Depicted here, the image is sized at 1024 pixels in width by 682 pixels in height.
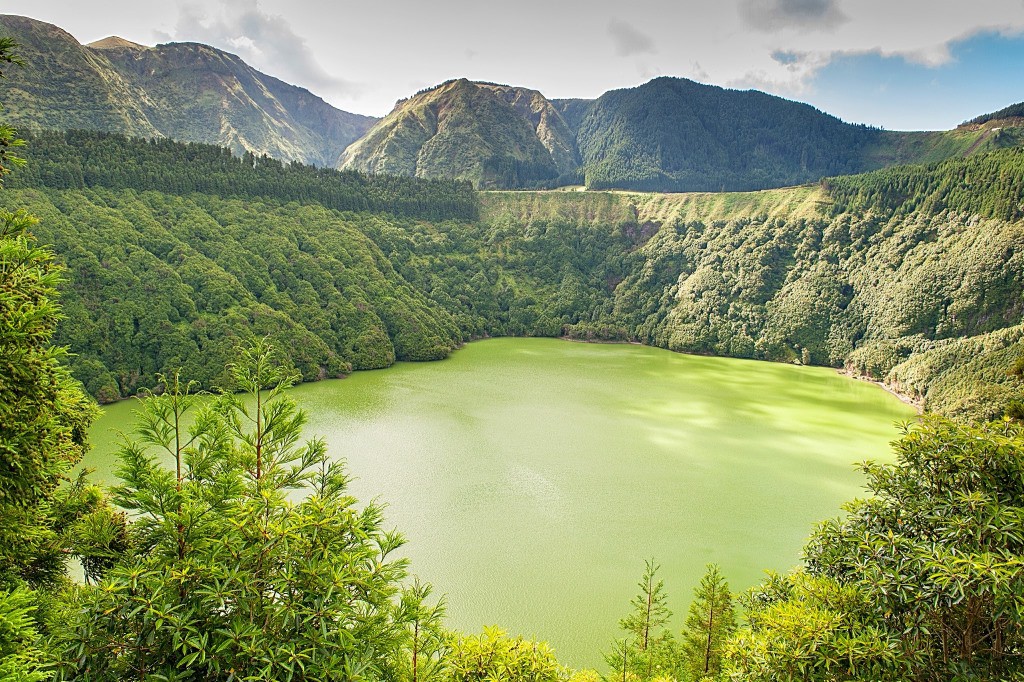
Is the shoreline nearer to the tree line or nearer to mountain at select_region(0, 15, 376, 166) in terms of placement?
the tree line

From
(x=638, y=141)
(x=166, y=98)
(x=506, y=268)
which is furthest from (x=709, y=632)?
(x=166, y=98)

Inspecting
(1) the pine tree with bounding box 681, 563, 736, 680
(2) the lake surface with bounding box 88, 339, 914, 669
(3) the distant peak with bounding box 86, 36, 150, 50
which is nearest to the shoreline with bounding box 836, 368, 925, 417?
(2) the lake surface with bounding box 88, 339, 914, 669

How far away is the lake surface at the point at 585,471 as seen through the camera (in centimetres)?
1828

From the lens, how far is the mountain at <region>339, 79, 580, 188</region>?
105 metres

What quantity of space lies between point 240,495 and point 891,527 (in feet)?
27.5

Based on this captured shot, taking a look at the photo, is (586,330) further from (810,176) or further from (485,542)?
(810,176)

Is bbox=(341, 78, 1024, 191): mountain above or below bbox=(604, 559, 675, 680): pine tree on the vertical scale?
above

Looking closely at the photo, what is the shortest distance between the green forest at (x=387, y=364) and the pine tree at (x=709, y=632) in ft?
0.27

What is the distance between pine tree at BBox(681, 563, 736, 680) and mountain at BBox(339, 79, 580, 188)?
3596 inches

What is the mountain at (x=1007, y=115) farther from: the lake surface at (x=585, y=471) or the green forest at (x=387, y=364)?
the lake surface at (x=585, y=471)

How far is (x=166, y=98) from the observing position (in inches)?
4646

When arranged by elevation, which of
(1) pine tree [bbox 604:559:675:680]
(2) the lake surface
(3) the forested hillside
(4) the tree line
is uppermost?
(4) the tree line

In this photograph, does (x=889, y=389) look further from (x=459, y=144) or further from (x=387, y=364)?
(x=459, y=144)

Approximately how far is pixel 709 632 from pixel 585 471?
14830 millimetres
